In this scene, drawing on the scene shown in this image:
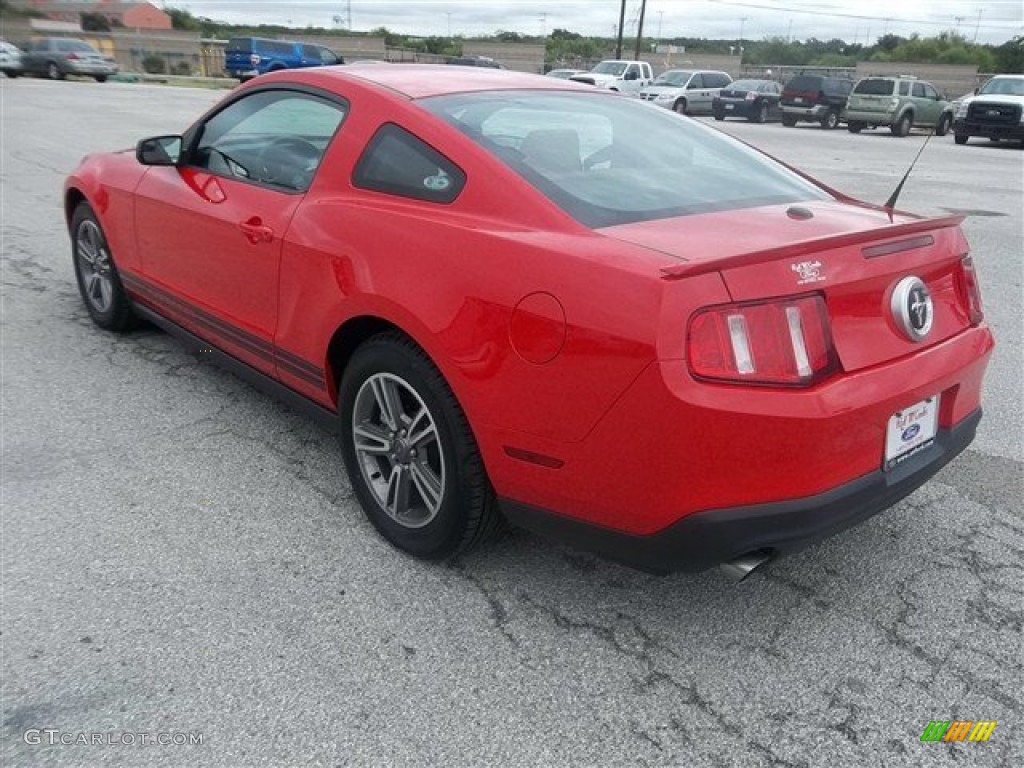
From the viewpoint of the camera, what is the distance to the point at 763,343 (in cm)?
212

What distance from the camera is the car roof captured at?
10.5 ft

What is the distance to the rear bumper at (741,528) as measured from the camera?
2.16 m

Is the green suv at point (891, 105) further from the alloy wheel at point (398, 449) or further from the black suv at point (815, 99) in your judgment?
the alloy wheel at point (398, 449)

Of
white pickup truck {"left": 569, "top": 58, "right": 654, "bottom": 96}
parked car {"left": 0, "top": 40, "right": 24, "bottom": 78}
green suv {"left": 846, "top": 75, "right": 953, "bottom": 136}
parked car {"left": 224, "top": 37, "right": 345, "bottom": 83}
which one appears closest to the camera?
green suv {"left": 846, "top": 75, "right": 953, "bottom": 136}

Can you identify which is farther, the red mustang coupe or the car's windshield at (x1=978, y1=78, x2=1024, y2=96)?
the car's windshield at (x1=978, y1=78, x2=1024, y2=96)

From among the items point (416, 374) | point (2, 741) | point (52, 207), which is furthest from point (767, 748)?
point (52, 207)

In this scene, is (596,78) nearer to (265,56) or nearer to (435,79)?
(265,56)

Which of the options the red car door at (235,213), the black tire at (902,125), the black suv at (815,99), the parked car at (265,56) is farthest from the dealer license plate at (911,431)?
the parked car at (265,56)

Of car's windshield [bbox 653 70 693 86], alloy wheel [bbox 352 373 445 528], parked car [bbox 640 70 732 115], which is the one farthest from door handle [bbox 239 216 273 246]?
car's windshield [bbox 653 70 693 86]

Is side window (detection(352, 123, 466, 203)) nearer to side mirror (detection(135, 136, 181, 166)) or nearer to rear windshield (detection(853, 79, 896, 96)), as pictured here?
side mirror (detection(135, 136, 181, 166))

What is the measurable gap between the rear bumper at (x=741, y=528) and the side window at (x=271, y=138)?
68.0 inches

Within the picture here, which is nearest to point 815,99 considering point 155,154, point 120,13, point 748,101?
point 748,101

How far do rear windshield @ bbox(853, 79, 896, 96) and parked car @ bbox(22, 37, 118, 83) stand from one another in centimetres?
2911

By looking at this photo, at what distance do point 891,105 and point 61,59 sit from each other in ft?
102
